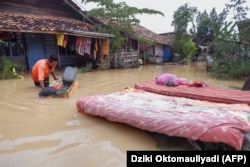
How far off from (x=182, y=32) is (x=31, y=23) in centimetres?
A: 1364

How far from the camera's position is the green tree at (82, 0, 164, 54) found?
1304 cm

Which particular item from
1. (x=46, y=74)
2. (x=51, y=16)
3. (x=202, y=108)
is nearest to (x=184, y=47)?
(x=51, y=16)

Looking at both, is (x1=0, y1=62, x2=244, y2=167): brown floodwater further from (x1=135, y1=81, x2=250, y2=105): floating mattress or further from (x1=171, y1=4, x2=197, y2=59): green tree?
(x1=171, y1=4, x2=197, y2=59): green tree

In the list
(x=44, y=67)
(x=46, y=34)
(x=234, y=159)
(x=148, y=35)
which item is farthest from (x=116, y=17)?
(x=234, y=159)

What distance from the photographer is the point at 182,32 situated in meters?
20.0

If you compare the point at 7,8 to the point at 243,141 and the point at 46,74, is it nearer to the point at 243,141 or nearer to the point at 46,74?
the point at 46,74

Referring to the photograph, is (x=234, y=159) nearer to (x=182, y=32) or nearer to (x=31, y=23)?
(x=31, y=23)

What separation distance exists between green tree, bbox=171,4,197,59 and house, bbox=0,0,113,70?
9.10 m

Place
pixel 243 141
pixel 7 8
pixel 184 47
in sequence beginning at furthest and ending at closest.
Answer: pixel 184 47
pixel 7 8
pixel 243 141

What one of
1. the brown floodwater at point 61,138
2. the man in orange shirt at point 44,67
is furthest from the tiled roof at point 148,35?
the brown floodwater at point 61,138

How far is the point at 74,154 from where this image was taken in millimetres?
2793

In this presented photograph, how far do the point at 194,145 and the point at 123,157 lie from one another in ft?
2.90

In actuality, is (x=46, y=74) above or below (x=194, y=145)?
above

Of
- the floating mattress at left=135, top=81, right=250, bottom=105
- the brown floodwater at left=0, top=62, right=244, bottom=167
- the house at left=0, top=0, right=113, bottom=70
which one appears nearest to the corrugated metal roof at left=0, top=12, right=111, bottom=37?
the house at left=0, top=0, right=113, bottom=70
